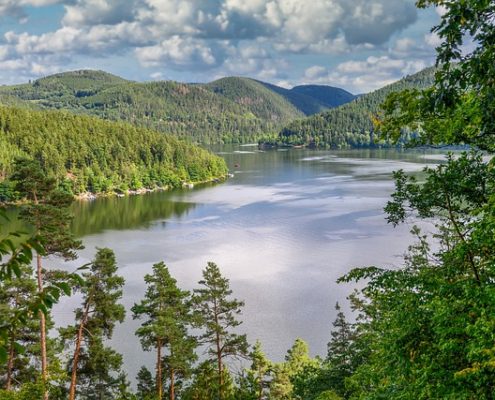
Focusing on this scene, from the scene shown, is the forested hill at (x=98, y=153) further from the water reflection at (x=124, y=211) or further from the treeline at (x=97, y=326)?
the treeline at (x=97, y=326)

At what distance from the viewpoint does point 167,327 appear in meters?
22.0

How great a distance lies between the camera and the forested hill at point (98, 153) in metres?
115

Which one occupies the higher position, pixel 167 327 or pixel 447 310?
pixel 447 310

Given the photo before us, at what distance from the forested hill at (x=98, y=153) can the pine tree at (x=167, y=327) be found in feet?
297

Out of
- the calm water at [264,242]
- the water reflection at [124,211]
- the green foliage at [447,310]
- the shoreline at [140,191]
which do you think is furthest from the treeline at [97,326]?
the shoreline at [140,191]

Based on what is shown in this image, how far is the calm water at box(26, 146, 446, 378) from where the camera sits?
39531 millimetres

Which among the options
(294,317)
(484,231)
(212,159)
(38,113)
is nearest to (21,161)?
→ (484,231)

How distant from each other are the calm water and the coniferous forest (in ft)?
16.0

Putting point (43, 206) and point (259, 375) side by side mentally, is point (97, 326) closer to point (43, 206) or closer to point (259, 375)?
point (43, 206)

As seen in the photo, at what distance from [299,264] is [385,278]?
1735 inches

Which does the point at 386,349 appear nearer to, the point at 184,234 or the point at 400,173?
the point at 400,173

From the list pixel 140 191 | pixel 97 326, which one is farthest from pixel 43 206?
pixel 140 191

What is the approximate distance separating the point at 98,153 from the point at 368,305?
383 ft

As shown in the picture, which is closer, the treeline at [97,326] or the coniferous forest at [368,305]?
the coniferous forest at [368,305]
